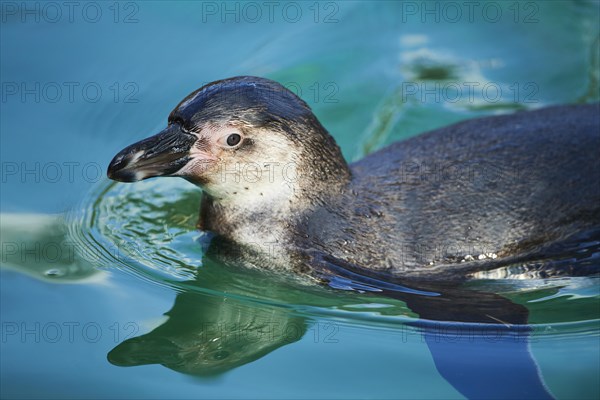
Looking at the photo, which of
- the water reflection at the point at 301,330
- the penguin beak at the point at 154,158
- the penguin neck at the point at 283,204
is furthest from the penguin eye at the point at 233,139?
the water reflection at the point at 301,330

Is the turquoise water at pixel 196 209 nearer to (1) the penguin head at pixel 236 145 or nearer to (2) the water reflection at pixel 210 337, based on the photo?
(2) the water reflection at pixel 210 337

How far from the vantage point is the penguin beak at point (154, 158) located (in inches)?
224

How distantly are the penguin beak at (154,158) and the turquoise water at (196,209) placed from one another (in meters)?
0.76

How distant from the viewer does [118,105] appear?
8320mm

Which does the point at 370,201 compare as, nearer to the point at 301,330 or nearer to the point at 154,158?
the point at 301,330

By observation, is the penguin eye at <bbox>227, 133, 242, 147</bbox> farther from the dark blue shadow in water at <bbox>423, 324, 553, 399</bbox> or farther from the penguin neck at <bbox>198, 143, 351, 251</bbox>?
the dark blue shadow in water at <bbox>423, 324, 553, 399</bbox>

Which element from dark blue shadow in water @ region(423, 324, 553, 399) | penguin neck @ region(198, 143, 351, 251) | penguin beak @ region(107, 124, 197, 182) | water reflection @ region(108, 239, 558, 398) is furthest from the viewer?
penguin neck @ region(198, 143, 351, 251)

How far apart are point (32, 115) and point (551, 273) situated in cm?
429

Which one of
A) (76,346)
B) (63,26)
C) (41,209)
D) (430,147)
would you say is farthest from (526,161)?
(63,26)

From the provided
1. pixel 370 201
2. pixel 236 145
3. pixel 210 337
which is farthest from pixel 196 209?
pixel 210 337

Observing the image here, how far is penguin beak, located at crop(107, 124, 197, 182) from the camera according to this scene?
5.69m

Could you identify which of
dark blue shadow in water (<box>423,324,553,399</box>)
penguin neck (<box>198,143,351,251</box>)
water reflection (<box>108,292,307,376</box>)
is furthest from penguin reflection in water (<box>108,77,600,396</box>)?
water reflection (<box>108,292,307,376</box>)

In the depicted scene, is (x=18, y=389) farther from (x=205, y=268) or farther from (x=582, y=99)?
(x=582, y=99)

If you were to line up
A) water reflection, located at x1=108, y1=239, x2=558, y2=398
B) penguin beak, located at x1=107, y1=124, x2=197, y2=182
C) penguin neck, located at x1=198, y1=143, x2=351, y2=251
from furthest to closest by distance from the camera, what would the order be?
penguin neck, located at x1=198, y1=143, x2=351, y2=251 → penguin beak, located at x1=107, y1=124, x2=197, y2=182 → water reflection, located at x1=108, y1=239, x2=558, y2=398
